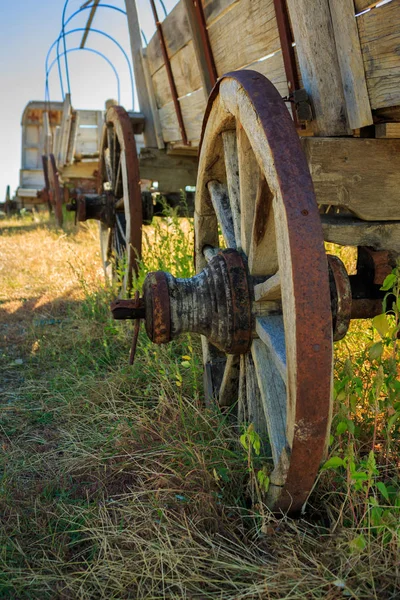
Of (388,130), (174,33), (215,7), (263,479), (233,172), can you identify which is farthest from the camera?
(174,33)

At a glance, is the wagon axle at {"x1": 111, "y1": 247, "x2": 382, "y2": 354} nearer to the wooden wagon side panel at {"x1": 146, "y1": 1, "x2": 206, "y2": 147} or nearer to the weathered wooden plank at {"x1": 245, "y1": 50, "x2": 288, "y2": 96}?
the weathered wooden plank at {"x1": 245, "y1": 50, "x2": 288, "y2": 96}

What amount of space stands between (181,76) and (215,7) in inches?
31.5

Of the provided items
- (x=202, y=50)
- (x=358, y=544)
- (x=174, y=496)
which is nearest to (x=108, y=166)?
(x=202, y=50)

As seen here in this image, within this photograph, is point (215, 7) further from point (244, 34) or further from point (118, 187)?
point (118, 187)

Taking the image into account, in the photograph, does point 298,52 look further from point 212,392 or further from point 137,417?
point 137,417

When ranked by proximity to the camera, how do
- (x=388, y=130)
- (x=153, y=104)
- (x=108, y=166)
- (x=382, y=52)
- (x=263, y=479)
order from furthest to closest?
(x=108, y=166), (x=153, y=104), (x=388, y=130), (x=382, y=52), (x=263, y=479)

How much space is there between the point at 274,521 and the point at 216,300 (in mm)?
629

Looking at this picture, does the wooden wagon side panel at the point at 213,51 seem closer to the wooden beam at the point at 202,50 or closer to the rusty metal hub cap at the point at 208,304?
the wooden beam at the point at 202,50

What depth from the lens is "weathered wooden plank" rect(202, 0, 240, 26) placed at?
7.63 feet

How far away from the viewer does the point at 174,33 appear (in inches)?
124

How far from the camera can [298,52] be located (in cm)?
176

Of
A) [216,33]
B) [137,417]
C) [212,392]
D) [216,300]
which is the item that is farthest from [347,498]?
[216,33]

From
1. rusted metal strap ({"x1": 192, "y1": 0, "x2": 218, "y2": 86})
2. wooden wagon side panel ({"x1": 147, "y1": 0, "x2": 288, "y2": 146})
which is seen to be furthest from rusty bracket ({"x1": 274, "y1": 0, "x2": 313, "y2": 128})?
rusted metal strap ({"x1": 192, "y1": 0, "x2": 218, "y2": 86})

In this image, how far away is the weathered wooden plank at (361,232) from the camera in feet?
5.89
